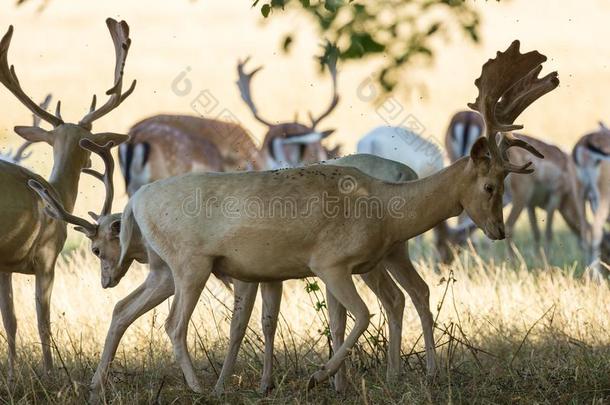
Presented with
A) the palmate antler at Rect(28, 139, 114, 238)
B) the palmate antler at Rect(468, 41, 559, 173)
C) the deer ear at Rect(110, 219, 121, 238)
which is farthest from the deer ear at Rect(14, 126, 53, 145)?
the palmate antler at Rect(468, 41, 559, 173)

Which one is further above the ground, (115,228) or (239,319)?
(115,228)

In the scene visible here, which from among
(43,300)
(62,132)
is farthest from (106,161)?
(43,300)

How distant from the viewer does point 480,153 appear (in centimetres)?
609

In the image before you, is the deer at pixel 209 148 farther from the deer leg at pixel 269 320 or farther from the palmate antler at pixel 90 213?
the deer leg at pixel 269 320

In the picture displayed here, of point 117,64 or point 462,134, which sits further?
point 462,134

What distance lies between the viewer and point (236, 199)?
6.16 meters

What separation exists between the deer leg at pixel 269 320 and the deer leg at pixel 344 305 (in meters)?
0.65

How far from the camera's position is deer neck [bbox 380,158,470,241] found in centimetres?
618

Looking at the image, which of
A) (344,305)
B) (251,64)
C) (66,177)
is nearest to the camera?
(344,305)

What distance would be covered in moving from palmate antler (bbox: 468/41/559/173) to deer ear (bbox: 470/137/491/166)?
0.10 ft

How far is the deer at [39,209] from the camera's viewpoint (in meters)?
6.96

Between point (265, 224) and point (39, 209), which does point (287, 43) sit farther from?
point (39, 209)

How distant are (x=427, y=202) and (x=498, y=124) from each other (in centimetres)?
53

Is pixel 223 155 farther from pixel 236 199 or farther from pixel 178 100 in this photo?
pixel 178 100
